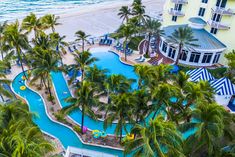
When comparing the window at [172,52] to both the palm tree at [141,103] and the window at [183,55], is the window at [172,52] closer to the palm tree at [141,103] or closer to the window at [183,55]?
the window at [183,55]

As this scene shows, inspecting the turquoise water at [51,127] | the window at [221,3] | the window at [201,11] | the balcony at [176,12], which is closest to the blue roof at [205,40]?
the window at [201,11]

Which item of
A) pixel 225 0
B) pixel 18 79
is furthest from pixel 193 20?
pixel 18 79

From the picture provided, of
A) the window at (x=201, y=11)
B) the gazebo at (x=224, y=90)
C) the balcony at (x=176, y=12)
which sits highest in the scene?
the window at (x=201, y=11)

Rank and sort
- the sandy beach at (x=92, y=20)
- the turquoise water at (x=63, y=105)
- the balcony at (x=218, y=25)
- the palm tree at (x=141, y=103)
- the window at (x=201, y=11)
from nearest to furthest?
the palm tree at (x=141, y=103)
the turquoise water at (x=63, y=105)
the balcony at (x=218, y=25)
the window at (x=201, y=11)
the sandy beach at (x=92, y=20)

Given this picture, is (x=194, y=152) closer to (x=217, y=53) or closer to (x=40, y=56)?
(x=40, y=56)

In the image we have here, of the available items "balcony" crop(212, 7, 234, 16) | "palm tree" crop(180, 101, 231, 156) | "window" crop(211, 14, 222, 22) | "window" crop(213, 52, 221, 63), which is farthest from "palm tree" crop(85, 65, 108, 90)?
"window" crop(211, 14, 222, 22)
